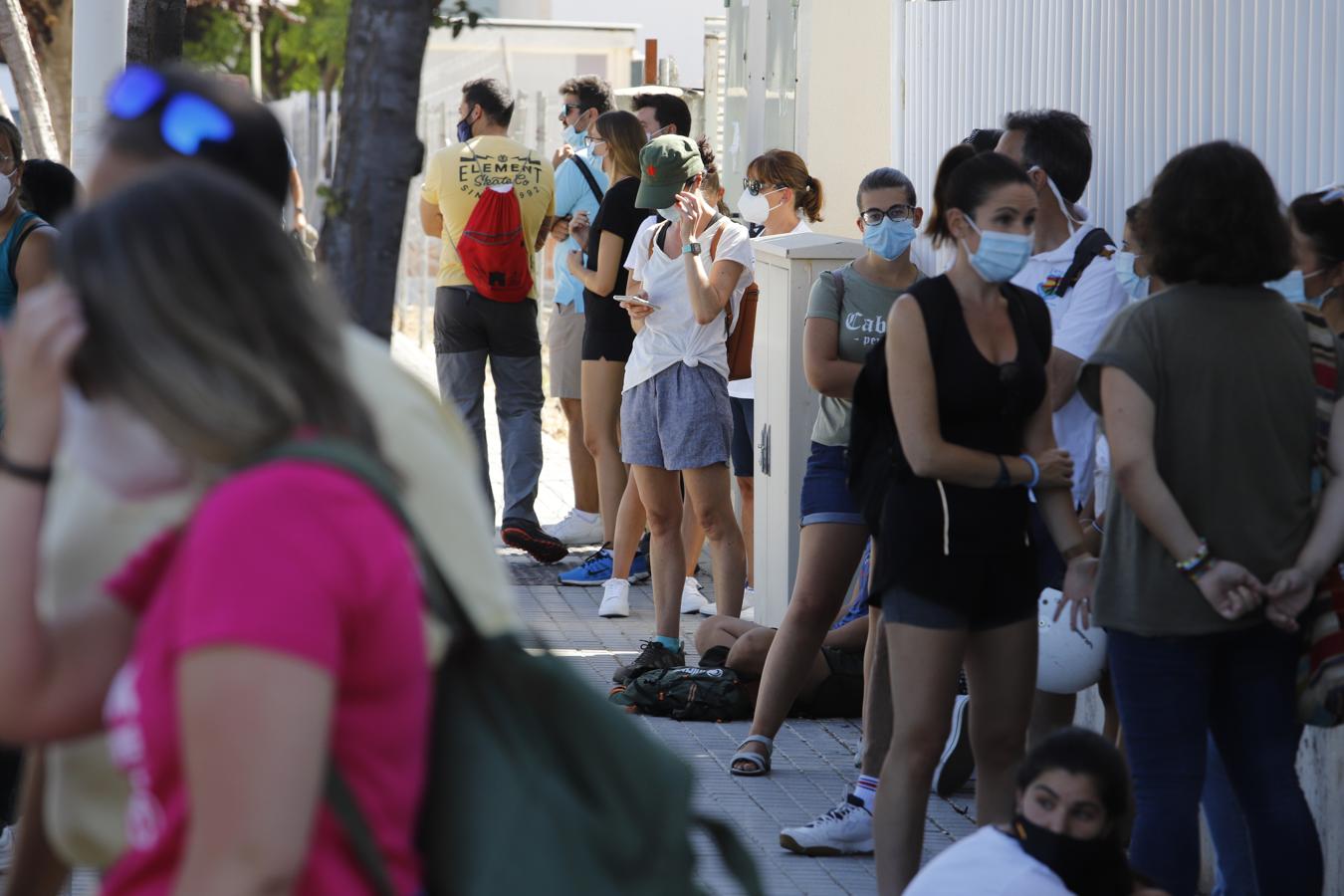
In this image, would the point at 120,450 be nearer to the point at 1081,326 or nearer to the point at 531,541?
the point at 1081,326

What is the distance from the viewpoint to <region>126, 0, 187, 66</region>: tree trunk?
588 cm

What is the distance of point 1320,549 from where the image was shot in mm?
3867

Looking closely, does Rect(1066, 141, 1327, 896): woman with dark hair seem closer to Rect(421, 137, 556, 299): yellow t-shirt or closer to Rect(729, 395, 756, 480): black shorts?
Rect(729, 395, 756, 480): black shorts

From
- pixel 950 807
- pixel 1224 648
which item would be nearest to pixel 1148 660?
pixel 1224 648

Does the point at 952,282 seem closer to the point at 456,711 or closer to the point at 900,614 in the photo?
the point at 900,614

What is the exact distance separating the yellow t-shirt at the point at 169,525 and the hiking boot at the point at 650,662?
525 centimetres

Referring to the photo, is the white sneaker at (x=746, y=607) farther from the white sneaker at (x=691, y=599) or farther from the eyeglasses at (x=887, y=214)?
the eyeglasses at (x=887, y=214)

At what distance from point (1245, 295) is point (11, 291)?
11.3 feet

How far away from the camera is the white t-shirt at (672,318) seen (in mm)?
7824

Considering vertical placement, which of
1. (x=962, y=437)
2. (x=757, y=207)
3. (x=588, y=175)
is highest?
(x=588, y=175)

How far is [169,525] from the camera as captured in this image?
1.88 m

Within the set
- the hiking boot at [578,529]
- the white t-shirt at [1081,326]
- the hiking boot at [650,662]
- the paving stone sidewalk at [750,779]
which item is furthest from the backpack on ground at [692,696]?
the hiking boot at [578,529]

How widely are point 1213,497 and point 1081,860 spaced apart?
84 cm

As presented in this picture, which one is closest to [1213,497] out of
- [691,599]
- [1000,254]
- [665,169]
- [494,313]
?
[1000,254]
